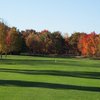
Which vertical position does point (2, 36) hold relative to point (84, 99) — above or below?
above

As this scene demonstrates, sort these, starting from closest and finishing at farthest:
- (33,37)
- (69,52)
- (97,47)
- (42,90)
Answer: (42,90) → (97,47) → (33,37) → (69,52)

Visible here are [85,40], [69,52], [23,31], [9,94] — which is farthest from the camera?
[23,31]

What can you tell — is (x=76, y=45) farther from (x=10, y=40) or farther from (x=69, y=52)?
(x=10, y=40)

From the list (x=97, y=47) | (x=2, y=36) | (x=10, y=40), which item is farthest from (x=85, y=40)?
(x=2, y=36)

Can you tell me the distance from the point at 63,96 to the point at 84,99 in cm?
147

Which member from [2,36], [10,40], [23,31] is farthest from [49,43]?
[2,36]

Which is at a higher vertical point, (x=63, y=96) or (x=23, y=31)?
(x=23, y=31)

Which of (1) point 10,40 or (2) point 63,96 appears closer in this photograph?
(2) point 63,96

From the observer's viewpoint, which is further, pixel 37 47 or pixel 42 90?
pixel 37 47

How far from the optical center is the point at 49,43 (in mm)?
151250

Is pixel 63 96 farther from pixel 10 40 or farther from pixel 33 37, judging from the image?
pixel 33 37

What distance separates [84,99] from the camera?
808 inches

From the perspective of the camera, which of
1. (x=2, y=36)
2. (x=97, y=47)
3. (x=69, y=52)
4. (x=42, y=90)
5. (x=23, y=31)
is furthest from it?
(x=23, y=31)

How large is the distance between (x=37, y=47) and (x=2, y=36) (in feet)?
230
